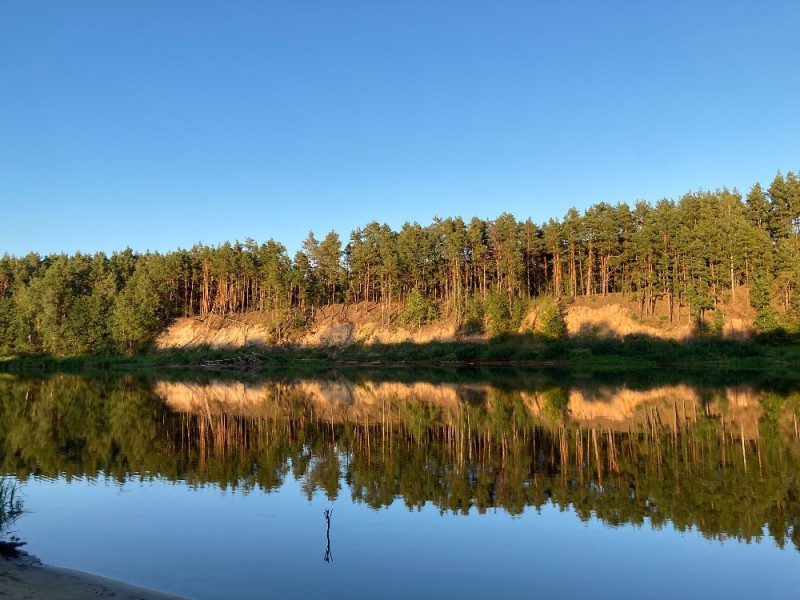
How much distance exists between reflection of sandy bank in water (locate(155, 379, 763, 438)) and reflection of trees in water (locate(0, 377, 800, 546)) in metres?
0.55

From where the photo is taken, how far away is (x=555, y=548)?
1275 centimetres

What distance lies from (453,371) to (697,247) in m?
35.6

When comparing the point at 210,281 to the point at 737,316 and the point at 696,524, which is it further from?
the point at 696,524

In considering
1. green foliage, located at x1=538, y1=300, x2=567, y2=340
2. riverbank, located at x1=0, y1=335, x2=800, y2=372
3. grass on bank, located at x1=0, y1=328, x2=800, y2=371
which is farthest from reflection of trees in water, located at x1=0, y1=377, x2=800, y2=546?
green foliage, located at x1=538, y1=300, x2=567, y2=340

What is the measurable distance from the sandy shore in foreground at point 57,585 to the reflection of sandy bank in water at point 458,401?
70.9 ft

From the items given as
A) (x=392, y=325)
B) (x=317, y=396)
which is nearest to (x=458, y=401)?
(x=317, y=396)

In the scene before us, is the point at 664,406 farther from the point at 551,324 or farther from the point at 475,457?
the point at 551,324

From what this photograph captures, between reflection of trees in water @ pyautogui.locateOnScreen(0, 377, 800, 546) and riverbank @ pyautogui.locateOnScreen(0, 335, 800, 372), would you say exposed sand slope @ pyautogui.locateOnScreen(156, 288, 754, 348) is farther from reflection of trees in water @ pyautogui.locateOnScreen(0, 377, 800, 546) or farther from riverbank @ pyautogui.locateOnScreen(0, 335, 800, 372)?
reflection of trees in water @ pyautogui.locateOnScreen(0, 377, 800, 546)

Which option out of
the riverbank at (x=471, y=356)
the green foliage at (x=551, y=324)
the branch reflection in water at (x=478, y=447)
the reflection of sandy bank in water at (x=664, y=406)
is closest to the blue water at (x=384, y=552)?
the branch reflection in water at (x=478, y=447)

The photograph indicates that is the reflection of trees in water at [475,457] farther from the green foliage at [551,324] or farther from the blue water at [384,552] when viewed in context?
the green foliage at [551,324]

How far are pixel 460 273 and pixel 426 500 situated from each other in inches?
3169

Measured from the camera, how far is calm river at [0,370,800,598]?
11438 millimetres

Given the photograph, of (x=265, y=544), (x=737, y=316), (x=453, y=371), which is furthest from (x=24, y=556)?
(x=737, y=316)

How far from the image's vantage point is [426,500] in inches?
648
